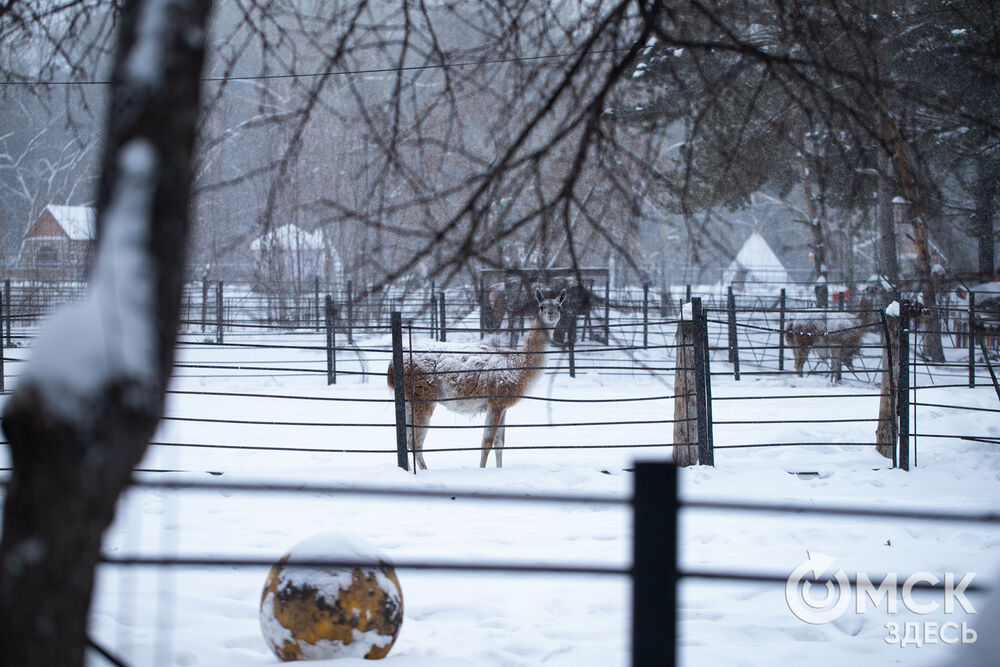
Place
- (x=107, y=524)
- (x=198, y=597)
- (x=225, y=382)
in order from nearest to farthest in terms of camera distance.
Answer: (x=107, y=524)
(x=198, y=597)
(x=225, y=382)

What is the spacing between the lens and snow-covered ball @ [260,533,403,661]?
3166 millimetres

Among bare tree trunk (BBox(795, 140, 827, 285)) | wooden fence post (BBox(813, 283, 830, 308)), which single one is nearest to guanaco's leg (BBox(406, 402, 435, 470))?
bare tree trunk (BBox(795, 140, 827, 285))

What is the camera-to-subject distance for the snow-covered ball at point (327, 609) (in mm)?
3166

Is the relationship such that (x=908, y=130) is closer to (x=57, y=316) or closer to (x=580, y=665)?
(x=580, y=665)

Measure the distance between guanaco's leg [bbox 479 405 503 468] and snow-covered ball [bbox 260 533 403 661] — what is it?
4509 millimetres

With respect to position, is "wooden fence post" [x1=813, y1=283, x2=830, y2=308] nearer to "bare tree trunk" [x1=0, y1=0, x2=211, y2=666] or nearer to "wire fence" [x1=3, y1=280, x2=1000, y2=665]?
"wire fence" [x1=3, y1=280, x2=1000, y2=665]

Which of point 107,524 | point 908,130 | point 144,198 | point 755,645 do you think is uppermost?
point 908,130

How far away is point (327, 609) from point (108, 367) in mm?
2118

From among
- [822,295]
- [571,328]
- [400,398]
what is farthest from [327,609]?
[822,295]

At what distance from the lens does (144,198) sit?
1.42 m

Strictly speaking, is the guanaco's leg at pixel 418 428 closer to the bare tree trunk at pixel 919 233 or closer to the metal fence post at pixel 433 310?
the metal fence post at pixel 433 310

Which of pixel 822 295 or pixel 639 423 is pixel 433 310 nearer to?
pixel 639 423

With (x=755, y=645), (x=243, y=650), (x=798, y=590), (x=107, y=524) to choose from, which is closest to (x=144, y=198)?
(x=107, y=524)

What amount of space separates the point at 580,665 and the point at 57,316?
267cm
